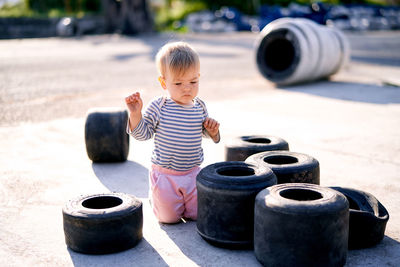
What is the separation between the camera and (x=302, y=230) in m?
2.54

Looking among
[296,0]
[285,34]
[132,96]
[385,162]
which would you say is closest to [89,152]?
[132,96]

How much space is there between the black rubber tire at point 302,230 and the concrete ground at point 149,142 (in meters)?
0.21

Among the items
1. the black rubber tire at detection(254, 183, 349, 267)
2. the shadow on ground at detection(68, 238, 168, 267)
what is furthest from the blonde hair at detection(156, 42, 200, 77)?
the shadow on ground at detection(68, 238, 168, 267)

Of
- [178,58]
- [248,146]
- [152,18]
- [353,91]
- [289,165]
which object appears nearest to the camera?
[178,58]

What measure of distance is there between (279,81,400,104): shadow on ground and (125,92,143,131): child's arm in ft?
18.1

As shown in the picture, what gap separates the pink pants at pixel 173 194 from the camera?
11.1 ft

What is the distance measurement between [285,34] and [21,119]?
4967mm

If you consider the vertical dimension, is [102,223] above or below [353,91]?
above

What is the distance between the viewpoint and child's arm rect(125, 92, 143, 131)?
3.20m

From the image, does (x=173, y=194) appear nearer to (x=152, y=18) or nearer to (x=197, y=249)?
(x=197, y=249)

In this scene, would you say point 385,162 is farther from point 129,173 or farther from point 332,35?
point 332,35

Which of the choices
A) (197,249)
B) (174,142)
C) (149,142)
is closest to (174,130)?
(174,142)

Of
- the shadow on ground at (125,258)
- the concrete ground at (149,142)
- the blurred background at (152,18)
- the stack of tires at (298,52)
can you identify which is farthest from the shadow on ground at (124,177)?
the blurred background at (152,18)

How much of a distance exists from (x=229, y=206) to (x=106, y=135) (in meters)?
2.09
